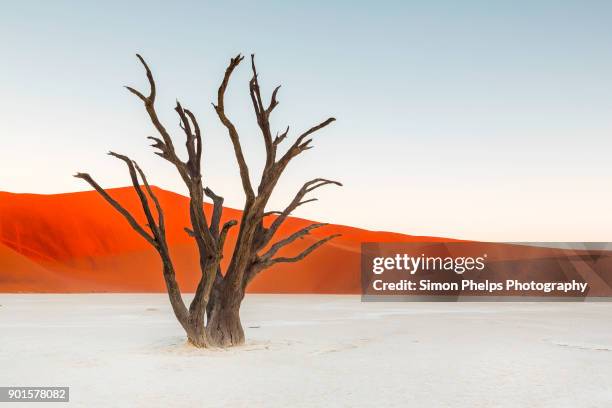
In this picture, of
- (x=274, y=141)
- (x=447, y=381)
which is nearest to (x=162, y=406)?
(x=447, y=381)

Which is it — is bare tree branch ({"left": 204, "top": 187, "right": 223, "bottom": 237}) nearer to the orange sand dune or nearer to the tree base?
the tree base

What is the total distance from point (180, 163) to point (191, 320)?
273 centimetres

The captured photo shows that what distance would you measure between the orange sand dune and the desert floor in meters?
35.2

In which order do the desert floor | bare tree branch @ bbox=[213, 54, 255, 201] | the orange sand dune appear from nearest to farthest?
the desert floor < bare tree branch @ bbox=[213, 54, 255, 201] < the orange sand dune

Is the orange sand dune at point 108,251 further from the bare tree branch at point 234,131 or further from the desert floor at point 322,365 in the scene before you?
the bare tree branch at point 234,131

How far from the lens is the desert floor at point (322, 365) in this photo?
8.07 m

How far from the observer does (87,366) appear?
10.5 metres

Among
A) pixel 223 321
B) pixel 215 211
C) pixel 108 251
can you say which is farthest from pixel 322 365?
pixel 108 251

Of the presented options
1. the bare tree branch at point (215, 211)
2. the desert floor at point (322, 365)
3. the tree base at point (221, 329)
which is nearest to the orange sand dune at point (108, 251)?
the desert floor at point (322, 365)

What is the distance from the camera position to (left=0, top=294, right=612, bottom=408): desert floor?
807 centimetres

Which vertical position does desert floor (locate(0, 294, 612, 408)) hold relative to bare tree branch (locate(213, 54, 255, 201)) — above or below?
below

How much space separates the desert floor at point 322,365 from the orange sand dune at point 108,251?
3524 centimetres

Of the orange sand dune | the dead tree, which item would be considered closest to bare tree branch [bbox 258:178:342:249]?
the dead tree

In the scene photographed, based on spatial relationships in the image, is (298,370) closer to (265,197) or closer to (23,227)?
(265,197)
